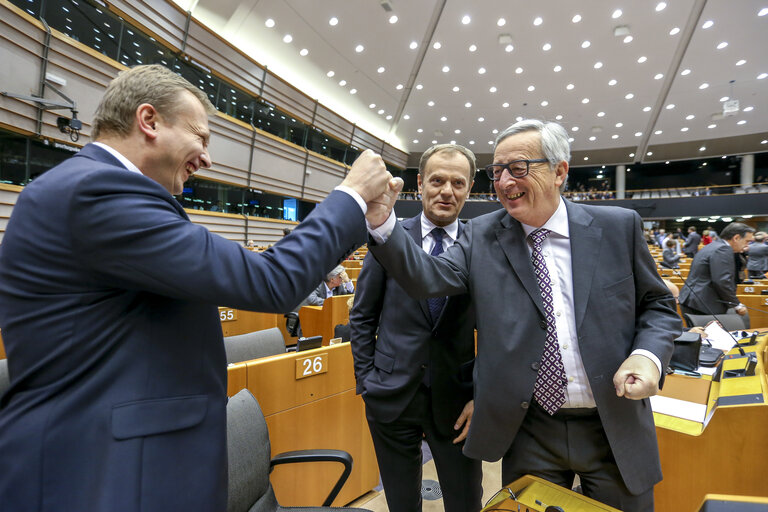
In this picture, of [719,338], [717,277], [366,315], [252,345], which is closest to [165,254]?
[366,315]

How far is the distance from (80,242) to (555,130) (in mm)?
1331

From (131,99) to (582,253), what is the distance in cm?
128

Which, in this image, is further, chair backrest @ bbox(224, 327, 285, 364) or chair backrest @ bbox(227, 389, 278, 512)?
chair backrest @ bbox(224, 327, 285, 364)

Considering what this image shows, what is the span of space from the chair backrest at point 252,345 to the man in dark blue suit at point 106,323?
1.67 m

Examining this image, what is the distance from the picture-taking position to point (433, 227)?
1651 mm

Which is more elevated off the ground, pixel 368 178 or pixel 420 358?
pixel 368 178

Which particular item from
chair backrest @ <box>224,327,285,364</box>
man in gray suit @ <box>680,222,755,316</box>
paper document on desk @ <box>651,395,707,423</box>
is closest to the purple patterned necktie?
paper document on desk @ <box>651,395,707,423</box>

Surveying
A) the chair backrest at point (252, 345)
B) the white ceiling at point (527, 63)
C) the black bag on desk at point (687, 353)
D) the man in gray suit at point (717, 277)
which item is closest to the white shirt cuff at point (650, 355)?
the black bag on desk at point (687, 353)

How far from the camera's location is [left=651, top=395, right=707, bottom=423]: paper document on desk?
165 cm

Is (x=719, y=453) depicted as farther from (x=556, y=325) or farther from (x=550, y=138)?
(x=550, y=138)

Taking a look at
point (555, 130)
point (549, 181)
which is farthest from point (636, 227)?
point (555, 130)

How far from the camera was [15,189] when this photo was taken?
606 centimetres

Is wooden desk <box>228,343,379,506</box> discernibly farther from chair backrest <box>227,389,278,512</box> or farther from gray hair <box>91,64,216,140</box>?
gray hair <box>91,64,216,140</box>

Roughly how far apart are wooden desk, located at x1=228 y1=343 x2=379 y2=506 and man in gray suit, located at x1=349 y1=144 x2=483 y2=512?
64 cm
